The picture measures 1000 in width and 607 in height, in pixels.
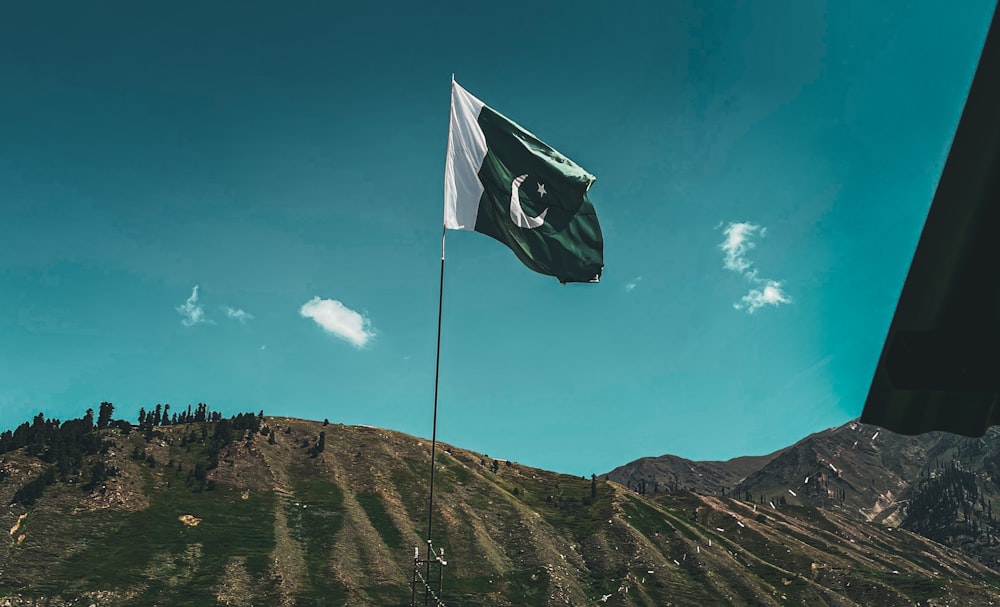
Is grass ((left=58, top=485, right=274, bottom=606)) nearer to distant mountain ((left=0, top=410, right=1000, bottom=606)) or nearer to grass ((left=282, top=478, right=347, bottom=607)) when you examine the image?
distant mountain ((left=0, top=410, right=1000, bottom=606))

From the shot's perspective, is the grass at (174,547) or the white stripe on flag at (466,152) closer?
the white stripe on flag at (466,152)

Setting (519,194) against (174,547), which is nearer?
(519,194)

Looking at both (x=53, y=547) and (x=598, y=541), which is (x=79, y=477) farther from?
(x=598, y=541)

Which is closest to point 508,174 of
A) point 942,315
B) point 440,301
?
point 440,301

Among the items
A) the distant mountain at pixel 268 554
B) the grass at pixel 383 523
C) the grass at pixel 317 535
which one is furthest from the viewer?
the grass at pixel 383 523

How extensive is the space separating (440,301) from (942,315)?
658 inches

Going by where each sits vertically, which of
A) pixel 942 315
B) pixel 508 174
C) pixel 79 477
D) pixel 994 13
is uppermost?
pixel 79 477

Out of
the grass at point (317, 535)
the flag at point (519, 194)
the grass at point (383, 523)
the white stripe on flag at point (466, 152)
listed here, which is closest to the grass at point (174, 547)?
the grass at point (317, 535)

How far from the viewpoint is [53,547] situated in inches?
5669

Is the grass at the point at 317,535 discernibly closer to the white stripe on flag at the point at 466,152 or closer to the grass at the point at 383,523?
the grass at the point at 383,523

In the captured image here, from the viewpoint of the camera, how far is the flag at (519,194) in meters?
21.5

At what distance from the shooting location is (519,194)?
71.7ft

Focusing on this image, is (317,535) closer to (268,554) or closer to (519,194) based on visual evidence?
(268,554)

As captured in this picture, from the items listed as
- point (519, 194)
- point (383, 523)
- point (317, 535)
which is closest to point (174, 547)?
→ point (317, 535)
